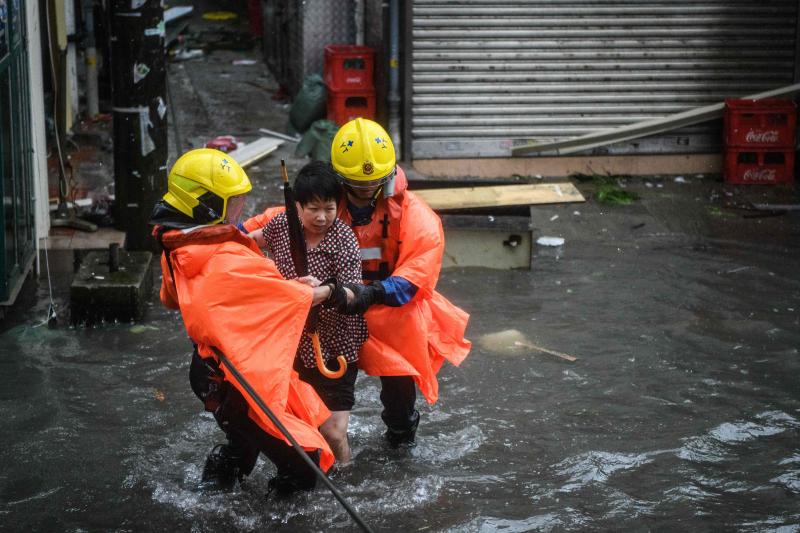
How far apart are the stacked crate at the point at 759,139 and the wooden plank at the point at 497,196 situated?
115 inches

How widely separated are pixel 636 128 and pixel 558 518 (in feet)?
25.7

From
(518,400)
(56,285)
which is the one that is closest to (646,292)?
(518,400)

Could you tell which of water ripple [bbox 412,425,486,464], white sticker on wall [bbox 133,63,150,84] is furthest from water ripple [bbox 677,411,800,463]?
white sticker on wall [bbox 133,63,150,84]

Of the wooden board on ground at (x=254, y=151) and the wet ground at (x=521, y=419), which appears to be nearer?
the wet ground at (x=521, y=419)

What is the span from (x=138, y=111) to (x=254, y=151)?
143 inches

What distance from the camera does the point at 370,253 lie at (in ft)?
18.6

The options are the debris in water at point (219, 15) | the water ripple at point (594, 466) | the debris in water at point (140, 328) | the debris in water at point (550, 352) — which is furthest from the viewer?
the debris in water at point (219, 15)

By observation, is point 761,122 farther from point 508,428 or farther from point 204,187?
point 204,187

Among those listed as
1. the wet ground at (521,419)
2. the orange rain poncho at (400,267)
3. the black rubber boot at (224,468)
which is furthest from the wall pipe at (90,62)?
the black rubber boot at (224,468)

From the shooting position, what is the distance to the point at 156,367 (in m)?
7.43

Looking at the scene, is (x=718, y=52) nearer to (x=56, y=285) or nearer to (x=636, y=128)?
(x=636, y=128)

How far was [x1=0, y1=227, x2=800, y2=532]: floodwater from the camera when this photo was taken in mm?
5508

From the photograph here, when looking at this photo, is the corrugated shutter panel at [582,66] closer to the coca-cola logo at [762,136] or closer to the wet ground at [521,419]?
the coca-cola logo at [762,136]

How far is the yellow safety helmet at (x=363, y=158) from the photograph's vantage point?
5.38 m
